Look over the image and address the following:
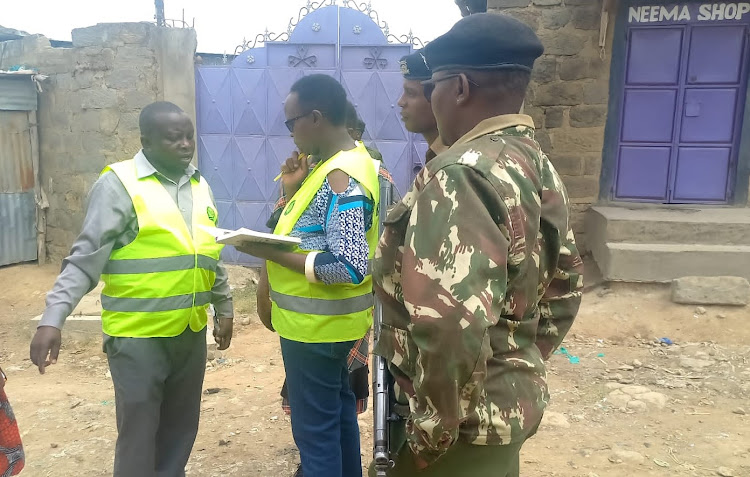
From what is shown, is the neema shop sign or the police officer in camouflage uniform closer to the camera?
the police officer in camouflage uniform

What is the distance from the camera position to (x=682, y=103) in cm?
531

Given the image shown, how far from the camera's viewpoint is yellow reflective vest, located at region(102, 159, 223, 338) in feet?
7.26

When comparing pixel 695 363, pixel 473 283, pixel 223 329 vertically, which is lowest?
pixel 695 363

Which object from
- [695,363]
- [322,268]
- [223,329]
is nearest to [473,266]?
[322,268]

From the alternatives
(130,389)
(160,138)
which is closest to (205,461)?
(130,389)

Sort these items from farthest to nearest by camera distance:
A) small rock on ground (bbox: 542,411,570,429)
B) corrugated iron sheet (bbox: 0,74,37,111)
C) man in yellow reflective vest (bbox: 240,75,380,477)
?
corrugated iron sheet (bbox: 0,74,37,111), small rock on ground (bbox: 542,411,570,429), man in yellow reflective vest (bbox: 240,75,380,477)

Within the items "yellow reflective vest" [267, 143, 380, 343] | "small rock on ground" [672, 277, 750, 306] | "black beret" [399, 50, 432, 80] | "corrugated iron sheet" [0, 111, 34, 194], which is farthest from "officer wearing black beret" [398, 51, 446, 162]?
"corrugated iron sheet" [0, 111, 34, 194]

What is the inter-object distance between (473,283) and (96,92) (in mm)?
6375

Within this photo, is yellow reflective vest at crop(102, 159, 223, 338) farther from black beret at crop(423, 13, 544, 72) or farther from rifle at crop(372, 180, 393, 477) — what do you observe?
black beret at crop(423, 13, 544, 72)

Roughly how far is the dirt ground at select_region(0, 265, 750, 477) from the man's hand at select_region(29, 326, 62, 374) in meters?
1.23

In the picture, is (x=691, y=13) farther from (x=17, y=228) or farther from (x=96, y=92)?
(x=17, y=228)

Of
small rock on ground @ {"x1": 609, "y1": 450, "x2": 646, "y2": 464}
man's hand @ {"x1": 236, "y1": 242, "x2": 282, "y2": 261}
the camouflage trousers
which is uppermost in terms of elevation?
man's hand @ {"x1": 236, "y1": 242, "x2": 282, "y2": 261}

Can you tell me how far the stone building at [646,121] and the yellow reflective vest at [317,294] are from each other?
10.7 feet

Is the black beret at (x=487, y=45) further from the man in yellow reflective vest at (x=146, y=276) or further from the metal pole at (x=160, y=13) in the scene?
the metal pole at (x=160, y=13)
